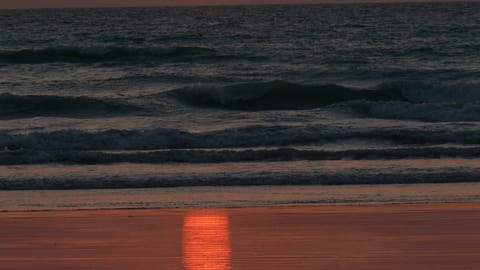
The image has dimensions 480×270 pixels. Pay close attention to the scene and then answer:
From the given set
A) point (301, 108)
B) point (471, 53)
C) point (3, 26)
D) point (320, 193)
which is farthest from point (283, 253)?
point (3, 26)

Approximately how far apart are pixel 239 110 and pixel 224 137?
19.5 feet

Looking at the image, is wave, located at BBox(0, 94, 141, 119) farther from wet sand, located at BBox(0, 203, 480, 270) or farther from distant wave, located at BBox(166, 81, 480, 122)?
wet sand, located at BBox(0, 203, 480, 270)

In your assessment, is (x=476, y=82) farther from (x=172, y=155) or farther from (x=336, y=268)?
(x=336, y=268)

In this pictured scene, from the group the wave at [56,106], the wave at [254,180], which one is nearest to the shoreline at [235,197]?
the wave at [254,180]

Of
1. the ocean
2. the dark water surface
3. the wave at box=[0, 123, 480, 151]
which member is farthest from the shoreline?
the wave at box=[0, 123, 480, 151]

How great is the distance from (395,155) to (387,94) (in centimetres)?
1067

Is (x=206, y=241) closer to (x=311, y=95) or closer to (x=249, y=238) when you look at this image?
(x=249, y=238)

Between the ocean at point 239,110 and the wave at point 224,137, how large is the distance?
1.5 inches

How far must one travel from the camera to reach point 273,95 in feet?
78.5

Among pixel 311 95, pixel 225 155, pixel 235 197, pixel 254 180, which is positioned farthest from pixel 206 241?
pixel 311 95

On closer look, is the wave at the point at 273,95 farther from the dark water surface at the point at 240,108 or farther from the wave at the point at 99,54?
the wave at the point at 99,54

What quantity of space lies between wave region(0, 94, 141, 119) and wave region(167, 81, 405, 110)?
6.95 feet

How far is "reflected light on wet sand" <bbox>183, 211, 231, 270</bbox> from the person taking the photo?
6606 millimetres

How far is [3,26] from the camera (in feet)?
181
